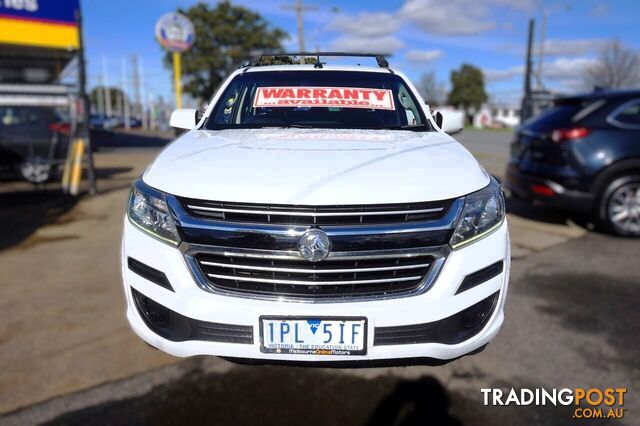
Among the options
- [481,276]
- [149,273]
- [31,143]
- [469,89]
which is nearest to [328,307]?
[481,276]

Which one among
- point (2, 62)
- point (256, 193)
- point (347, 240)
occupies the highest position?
point (2, 62)

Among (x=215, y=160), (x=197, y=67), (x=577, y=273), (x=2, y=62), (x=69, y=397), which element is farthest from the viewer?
(x=197, y=67)

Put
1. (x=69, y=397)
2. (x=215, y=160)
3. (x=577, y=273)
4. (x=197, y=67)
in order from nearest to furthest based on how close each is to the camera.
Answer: (x=215, y=160) → (x=69, y=397) → (x=577, y=273) → (x=197, y=67)

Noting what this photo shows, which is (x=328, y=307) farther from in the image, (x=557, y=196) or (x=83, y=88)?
(x=83, y=88)

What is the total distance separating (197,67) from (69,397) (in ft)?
110

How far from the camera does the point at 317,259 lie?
1914mm

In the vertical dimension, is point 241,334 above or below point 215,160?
below

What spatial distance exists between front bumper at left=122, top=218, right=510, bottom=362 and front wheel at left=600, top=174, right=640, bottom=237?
4628mm

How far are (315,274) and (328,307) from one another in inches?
5.6

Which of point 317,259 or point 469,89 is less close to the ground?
point 469,89


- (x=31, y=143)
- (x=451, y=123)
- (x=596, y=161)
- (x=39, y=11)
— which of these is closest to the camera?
(x=451, y=123)

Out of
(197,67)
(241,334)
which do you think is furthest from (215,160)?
(197,67)

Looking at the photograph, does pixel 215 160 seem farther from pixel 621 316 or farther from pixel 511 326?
pixel 621 316

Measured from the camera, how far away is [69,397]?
2.94 m
